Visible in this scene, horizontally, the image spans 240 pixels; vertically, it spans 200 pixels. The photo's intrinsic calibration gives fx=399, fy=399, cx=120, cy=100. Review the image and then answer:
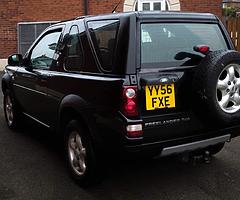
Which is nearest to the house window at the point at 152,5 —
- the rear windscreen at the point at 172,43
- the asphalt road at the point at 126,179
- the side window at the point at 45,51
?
the side window at the point at 45,51

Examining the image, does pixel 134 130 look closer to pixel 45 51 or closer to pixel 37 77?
pixel 37 77

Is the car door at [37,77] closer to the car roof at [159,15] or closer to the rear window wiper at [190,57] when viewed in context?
the car roof at [159,15]

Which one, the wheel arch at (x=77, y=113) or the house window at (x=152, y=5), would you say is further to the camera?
the house window at (x=152, y=5)

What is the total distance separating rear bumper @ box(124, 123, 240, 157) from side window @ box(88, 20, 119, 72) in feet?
2.50

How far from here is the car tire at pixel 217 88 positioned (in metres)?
3.51

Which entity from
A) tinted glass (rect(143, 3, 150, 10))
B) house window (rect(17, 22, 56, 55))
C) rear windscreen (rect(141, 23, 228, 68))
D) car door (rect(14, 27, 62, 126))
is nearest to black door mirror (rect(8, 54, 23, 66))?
car door (rect(14, 27, 62, 126))

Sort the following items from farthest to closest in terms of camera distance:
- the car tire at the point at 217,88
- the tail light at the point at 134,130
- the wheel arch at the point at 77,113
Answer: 1. the wheel arch at the point at 77,113
2. the car tire at the point at 217,88
3. the tail light at the point at 134,130

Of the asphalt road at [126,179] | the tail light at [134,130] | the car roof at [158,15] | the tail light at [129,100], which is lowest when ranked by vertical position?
the asphalt road at [126,179]

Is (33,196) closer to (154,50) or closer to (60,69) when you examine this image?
(60,69)

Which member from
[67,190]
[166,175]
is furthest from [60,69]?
[166,175]

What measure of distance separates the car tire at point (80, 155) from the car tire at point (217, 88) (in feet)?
3.65

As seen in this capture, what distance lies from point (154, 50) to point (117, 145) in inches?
36.8

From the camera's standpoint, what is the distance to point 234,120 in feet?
12.3

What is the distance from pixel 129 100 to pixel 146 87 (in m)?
0.19
